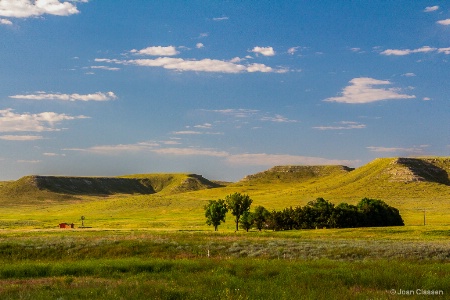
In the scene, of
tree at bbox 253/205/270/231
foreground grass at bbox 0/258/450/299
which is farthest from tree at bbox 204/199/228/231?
foreground grass at bbox 0/258/450/299

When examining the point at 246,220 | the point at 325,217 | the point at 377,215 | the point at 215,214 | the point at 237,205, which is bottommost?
the point at 246,220

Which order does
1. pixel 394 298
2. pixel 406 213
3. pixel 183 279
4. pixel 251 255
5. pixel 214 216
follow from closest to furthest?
pixel 394 298 < pixel 183 279 < pixel 251 255 < pixel 214 216 < pixel 406 213

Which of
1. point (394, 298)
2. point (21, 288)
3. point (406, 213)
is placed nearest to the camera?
point (394, 298)

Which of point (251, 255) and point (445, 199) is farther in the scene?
point (445, 199)

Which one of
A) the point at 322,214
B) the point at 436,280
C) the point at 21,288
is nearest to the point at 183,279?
the point at 21,288

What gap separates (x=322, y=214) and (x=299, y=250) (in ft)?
192

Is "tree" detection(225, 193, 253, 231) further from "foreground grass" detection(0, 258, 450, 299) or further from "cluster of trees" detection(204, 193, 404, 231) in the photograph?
"foreground grass" detection(0, 258, 450, 299)

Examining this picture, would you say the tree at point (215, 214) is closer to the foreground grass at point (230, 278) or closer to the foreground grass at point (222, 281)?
the foreground grass at point (230, 278)

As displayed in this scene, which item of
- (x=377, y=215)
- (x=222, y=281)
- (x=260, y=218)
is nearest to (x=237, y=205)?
(x=260, y=218)

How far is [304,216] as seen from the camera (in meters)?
94.4

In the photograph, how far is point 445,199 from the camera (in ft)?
562

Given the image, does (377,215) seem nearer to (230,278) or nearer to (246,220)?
(246,220)

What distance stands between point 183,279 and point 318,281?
230 inches

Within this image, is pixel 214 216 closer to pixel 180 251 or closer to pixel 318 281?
pixel 180 251
